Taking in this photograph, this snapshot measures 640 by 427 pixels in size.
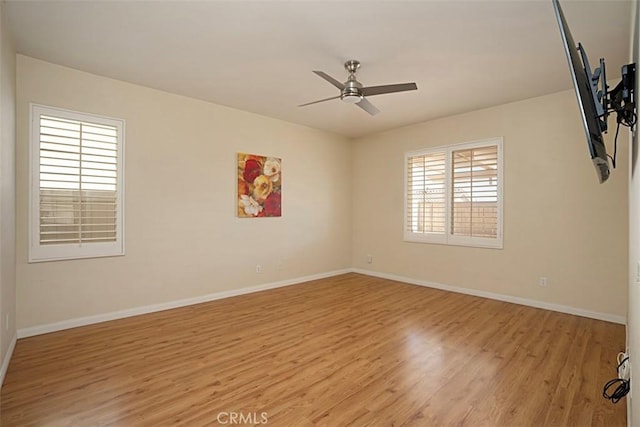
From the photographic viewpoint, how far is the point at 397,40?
2861mm

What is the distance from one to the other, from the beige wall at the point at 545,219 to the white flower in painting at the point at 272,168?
2.46m

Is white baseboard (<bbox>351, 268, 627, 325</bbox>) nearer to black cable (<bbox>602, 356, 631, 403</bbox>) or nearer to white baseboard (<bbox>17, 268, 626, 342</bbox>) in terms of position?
white baseboard (<bbox>17, 268, 626, 342</bbox>)

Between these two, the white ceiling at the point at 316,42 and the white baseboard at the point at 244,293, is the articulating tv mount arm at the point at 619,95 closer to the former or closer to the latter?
the white ceiling at the point at 316,42

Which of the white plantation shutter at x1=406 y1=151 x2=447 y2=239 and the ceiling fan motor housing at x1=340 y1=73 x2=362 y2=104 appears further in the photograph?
the white plantation shutter at x1=406 y1=151 x2=447 y2=239

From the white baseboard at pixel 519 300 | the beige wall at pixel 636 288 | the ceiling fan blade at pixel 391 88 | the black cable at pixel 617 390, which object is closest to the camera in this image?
the beige wall at pixel 636 288

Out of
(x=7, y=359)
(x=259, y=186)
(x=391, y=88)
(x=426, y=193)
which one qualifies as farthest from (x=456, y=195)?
(x=7, y=359)

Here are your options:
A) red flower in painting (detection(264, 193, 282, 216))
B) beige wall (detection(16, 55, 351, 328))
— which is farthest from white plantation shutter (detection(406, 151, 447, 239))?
red flower in painting (detection(264, 193, 282, 216))

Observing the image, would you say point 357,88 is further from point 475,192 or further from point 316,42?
point 475,192

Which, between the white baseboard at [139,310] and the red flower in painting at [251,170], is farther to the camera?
the red flower in painting at [251,170]

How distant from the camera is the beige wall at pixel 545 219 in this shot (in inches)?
147

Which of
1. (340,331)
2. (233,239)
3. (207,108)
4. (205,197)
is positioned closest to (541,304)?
(340,331)

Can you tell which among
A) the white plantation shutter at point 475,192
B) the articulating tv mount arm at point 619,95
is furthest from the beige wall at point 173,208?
the articulating tv mount arm at point 619,95

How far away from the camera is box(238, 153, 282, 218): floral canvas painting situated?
16.1 feet

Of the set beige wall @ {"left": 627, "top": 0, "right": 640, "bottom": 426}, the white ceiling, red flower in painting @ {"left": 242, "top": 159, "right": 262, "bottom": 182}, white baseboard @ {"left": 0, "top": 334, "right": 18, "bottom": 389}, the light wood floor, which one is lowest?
the light wood floor
